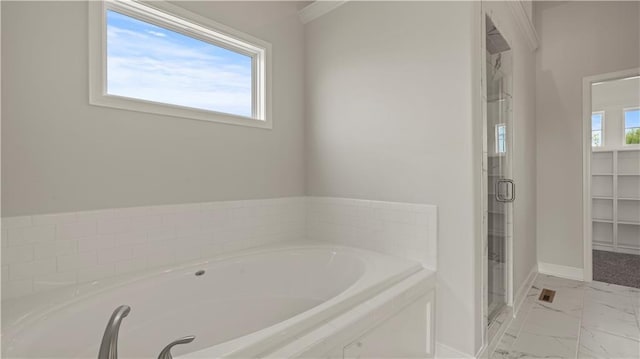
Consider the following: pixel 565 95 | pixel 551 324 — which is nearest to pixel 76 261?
pixel 551 324

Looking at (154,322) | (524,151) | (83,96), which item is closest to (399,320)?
(154,322)

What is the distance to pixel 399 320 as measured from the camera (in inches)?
58.2

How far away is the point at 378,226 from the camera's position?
2178mm

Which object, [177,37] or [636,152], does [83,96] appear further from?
[636,152]

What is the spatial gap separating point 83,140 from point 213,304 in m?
1.16

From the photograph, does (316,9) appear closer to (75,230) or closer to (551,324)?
(75,230)

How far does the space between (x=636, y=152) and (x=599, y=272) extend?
2.04 metres

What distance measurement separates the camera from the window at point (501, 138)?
2205 millimetres

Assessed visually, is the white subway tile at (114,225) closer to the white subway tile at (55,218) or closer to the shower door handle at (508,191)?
the white subway tile at (55,218)

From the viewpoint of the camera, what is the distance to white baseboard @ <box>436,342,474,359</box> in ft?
5.82

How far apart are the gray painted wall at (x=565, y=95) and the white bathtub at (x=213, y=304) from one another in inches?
96.4

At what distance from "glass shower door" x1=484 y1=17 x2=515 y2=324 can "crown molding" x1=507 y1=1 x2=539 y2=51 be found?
340mm

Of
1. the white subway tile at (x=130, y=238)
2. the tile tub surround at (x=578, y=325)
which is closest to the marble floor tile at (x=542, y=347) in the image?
the tile tub surround at (x=578, y=325)

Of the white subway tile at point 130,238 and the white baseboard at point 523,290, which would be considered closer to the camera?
the white subway tile at point 130,238
